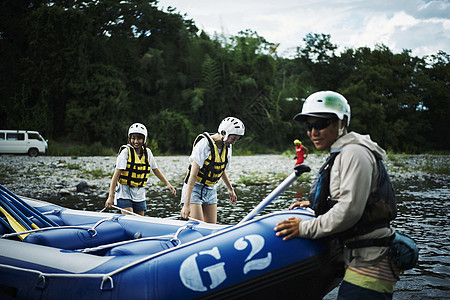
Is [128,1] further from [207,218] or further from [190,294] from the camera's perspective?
[190,294]

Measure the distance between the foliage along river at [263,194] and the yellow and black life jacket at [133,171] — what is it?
7.23 feet

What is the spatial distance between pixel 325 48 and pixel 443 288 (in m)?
32.6

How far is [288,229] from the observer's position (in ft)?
6.41

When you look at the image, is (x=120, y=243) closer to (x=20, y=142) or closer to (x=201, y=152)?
(x=201, y=152)

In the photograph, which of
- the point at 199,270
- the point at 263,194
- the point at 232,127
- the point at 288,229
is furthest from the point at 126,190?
the point at 263,194

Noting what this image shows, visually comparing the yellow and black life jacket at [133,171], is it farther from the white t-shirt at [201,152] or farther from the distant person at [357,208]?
the distant person at [357,208]

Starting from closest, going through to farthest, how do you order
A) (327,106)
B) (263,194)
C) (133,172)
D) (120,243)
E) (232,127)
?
(327,106) → (120,243) → (232,127) → (133,172) → (263,194)

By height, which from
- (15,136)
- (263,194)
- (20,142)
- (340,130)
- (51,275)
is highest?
(340,130)

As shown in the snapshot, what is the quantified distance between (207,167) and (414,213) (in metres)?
4.70

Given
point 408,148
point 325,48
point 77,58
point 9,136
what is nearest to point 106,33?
point 77,58

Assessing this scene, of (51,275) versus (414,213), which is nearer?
(51,275)

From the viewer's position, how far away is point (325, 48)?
1329 inches

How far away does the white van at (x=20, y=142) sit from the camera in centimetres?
1576

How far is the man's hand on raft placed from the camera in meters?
1.94
